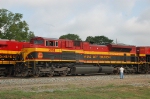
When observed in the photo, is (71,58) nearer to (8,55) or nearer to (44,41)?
(44,41)

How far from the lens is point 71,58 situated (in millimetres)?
28969

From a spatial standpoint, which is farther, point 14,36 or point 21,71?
point 14,36

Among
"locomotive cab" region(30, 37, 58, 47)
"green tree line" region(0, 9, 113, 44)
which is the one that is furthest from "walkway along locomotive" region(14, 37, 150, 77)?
"green tree line" region(0, 9, 113, 44)

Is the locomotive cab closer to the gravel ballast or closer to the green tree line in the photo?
the gravel ballast

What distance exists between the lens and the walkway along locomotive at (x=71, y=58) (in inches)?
1025

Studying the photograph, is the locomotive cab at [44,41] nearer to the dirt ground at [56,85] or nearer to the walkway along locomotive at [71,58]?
the walkway along locomotive at [71,58]

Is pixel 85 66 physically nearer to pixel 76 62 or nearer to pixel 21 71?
pixel 76 62

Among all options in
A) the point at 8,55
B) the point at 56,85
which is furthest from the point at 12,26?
the point at 56,85

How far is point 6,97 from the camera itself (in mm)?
11500

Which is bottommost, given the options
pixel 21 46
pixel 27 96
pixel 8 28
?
pixel 27 96

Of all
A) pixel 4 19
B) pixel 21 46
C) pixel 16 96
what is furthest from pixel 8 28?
pixel 16 96

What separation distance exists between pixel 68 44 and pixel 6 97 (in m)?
17.6

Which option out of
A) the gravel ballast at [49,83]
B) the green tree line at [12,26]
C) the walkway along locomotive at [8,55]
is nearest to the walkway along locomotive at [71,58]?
the walkway along locomotive at [8,55]

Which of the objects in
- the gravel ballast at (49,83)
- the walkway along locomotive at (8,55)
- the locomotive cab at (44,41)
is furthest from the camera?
the walkway along locomotive at (8,55)
